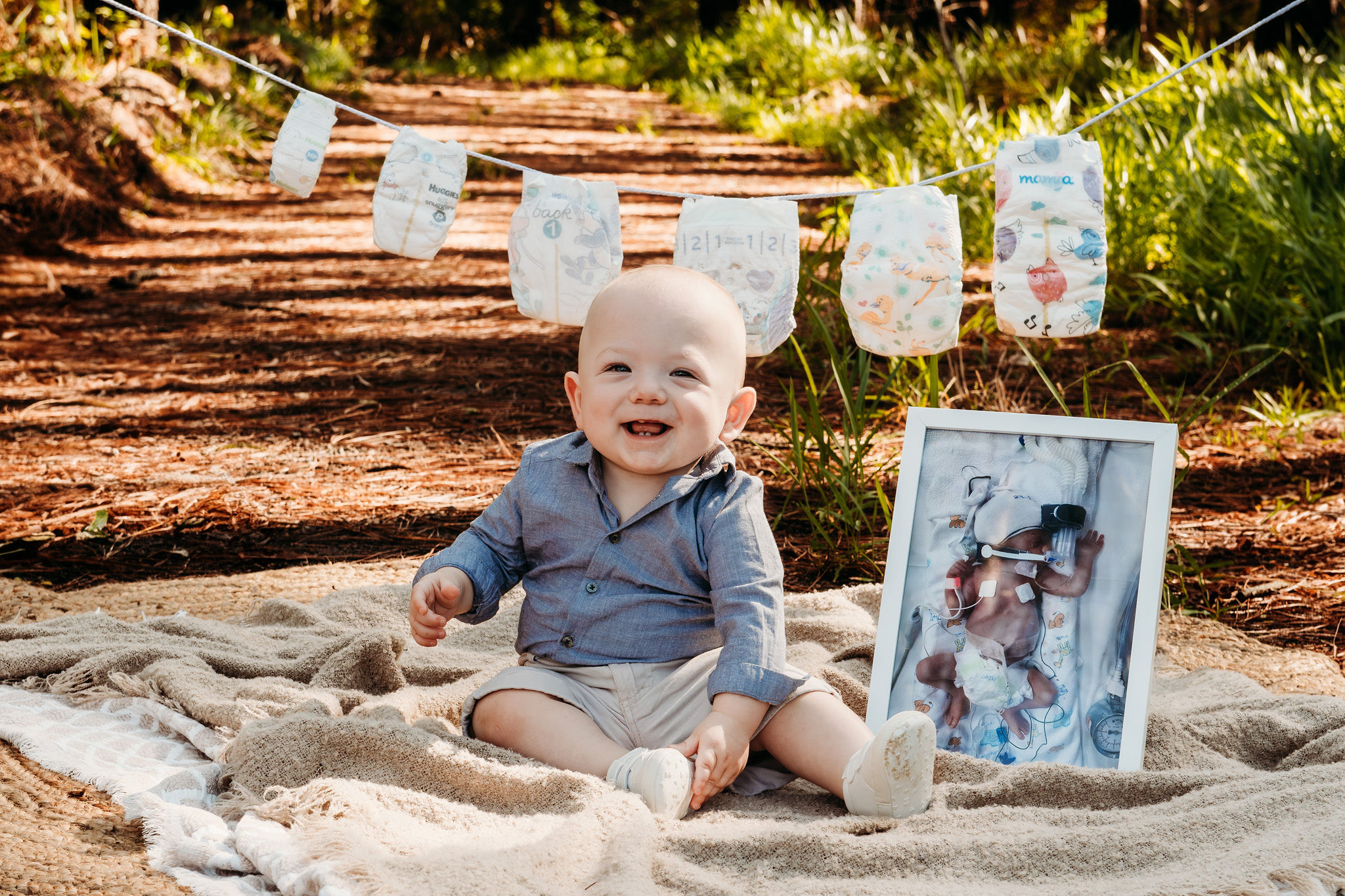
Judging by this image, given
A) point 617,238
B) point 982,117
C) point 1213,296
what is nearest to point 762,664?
point 617,238

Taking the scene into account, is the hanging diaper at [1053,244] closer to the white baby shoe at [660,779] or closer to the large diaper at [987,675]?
the large diaper at [987,675]

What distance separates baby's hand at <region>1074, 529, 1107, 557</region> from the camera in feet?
6.32

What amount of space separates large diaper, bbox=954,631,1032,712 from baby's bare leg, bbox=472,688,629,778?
1.98ft

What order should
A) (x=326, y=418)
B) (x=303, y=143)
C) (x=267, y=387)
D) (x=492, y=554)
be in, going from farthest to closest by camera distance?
(x=267, y=387) → (x=326, y=418) → (x=303, y=143) → (x=492, y=554)

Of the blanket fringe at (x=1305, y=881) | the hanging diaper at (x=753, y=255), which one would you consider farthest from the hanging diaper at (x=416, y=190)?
the blanket fringe at (x=1305, y=881)

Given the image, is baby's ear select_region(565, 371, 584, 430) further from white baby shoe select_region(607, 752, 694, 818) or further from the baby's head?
white baby shoe select_region(607, 752, 694, 818)

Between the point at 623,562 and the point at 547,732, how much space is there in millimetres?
304

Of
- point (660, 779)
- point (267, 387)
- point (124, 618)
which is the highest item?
point (267, 387)

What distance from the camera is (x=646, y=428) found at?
6.03 ft

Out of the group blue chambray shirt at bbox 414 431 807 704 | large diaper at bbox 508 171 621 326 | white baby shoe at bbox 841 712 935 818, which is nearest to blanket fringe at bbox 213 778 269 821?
blue chambray shirt at bbox 414 431 807 704

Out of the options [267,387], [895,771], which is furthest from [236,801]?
[267,387]

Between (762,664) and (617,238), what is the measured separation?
1036 mm

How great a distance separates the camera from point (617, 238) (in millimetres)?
2352

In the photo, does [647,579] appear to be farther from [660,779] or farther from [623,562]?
[660,779]
